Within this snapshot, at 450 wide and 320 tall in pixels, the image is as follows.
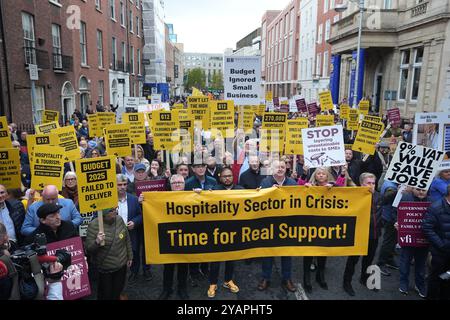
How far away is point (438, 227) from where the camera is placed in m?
4.55

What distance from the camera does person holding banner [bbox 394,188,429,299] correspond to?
4.96 m

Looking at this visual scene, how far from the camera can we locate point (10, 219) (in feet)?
14.9

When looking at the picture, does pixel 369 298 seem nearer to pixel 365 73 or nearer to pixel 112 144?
pixel 112 144

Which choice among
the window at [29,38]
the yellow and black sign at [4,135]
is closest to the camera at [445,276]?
the yellow and black sign at [4,135]

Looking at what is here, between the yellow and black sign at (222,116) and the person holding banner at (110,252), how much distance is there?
467 cm

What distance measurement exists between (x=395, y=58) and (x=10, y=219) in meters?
24.0

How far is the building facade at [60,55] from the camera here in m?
15.5

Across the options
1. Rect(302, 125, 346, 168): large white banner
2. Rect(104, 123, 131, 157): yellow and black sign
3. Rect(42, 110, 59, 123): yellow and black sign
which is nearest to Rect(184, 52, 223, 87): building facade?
Rect(42, 110, 59, 123): yellow and black sign

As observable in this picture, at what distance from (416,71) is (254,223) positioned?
67.3 ft

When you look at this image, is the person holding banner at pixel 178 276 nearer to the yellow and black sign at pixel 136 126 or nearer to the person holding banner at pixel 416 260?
the person holding banner at pixel 416 260

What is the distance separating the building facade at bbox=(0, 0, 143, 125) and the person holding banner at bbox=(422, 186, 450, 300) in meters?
12.1

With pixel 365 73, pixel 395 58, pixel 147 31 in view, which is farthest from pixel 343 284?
pixel 147 31

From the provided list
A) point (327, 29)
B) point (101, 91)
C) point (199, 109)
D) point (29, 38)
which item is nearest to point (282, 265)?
point (199, 109)

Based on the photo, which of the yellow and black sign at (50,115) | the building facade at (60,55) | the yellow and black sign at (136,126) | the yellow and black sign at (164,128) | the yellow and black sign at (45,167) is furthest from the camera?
the building facade at (60,55)
